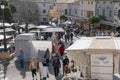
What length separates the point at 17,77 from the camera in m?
18.2

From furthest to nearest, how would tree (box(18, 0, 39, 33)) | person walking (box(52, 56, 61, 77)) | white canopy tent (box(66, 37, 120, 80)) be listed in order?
tree (box(18, 0, 39, 33)) → person walking (box(52, 56, 61, 77)) → white canopy tent (box(66, 37, 120, 80))

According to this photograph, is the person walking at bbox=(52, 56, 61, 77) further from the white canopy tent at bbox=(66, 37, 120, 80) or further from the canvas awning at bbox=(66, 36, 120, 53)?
the white canopy tent at bbox=(66, 37, 120, 80)

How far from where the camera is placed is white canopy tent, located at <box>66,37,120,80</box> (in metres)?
13.5

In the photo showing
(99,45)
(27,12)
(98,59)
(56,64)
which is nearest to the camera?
(98,59)

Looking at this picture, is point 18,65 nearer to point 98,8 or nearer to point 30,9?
point 98,8

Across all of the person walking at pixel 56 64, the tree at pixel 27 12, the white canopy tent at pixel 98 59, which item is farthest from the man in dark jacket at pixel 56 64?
the tree at pixel 27 12

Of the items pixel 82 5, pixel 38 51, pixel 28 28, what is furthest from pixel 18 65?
pixel 82 5

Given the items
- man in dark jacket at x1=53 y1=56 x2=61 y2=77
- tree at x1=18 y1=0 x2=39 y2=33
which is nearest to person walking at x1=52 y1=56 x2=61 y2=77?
man in dark jacket at x1=53 y1=56 x2=61 y2=77

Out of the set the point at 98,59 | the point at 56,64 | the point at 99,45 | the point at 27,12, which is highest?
the point at 99,45

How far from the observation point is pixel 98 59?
44.9 ft

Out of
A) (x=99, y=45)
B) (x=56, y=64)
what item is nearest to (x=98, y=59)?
(x=99, y=45)

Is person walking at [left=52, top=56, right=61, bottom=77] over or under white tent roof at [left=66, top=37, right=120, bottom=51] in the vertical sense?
under

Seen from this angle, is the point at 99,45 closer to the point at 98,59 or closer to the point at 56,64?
the point at 98,59

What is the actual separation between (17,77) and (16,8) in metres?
54.1
